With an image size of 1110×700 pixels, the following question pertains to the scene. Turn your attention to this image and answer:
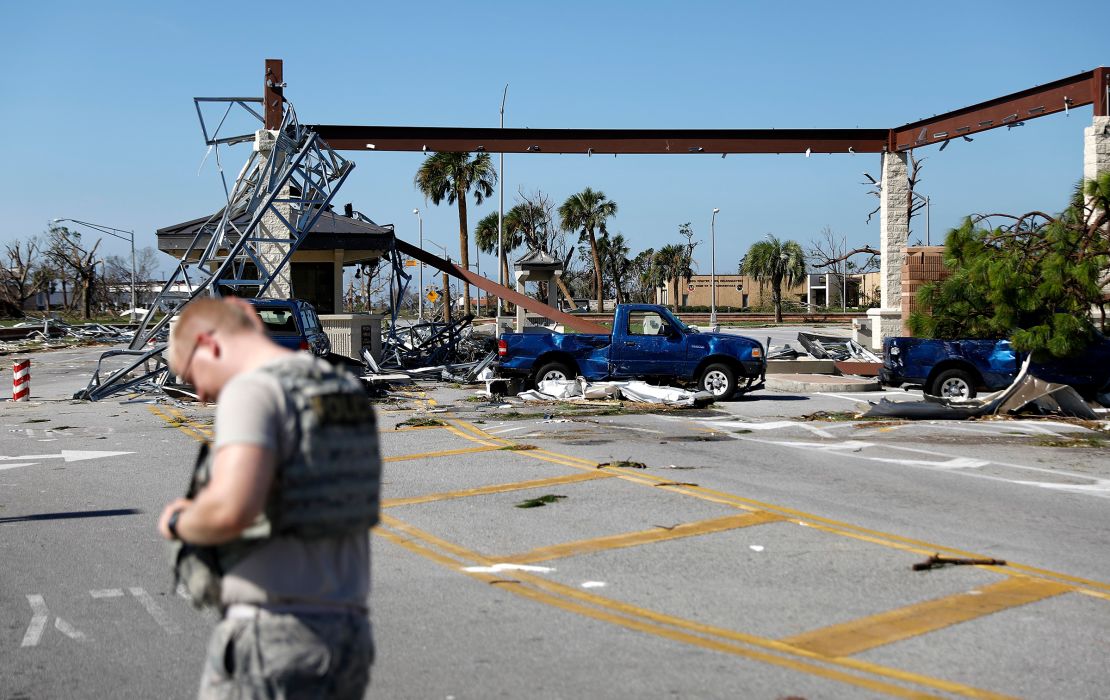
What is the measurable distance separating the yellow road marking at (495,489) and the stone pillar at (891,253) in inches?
748

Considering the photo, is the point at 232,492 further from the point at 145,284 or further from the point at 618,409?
the point at 145,284

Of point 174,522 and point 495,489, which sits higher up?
point 174,522

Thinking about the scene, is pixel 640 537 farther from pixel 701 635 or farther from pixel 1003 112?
pixel 1003 112

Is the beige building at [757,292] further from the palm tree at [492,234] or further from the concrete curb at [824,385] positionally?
the concrete curb at [824,385]

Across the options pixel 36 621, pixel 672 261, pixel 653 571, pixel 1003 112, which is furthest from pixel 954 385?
pixel 672 261

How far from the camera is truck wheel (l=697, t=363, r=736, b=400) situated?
69.6 feet

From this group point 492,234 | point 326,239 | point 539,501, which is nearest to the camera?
point 539,501

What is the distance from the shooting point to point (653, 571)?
7836 millimetres

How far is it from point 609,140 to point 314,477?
2756 centimetres

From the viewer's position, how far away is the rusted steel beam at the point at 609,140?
2897 centimetres

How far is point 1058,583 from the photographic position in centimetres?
743

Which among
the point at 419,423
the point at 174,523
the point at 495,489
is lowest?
the point at 495,489

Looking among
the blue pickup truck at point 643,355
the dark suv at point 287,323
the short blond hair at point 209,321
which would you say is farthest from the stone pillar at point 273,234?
the short blond hair at point 209,321

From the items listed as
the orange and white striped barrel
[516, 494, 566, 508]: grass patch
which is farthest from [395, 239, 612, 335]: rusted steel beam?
[516, 494, 566, 508]: grass patch
